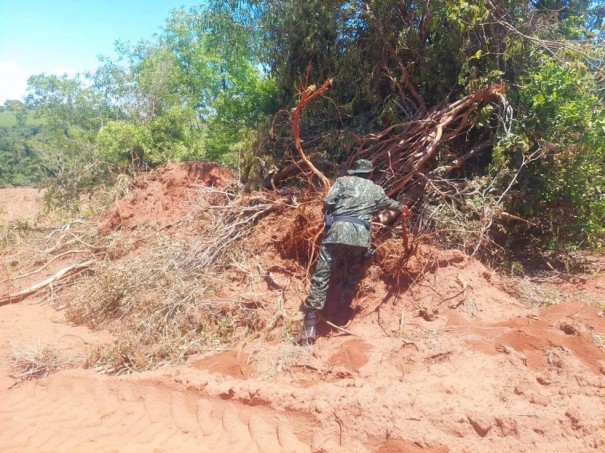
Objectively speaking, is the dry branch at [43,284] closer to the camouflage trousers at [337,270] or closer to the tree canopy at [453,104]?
the tree canopy at [453,104]

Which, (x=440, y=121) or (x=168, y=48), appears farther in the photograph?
(x=168, y=48)

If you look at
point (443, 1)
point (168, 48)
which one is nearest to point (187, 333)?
point (443, 1)

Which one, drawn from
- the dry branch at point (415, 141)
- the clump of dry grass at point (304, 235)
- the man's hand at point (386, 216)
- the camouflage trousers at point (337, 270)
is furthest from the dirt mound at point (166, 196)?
the camouflage trousers at point (337, 270)

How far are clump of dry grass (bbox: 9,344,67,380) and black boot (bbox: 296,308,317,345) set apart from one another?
8.01ft

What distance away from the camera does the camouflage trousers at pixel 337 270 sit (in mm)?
4855

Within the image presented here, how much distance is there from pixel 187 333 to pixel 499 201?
4.02m

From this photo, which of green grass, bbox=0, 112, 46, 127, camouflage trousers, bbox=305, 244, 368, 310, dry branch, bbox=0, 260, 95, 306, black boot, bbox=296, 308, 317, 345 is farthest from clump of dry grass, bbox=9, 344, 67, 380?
green grass, bbox=0, 112, 46, 127

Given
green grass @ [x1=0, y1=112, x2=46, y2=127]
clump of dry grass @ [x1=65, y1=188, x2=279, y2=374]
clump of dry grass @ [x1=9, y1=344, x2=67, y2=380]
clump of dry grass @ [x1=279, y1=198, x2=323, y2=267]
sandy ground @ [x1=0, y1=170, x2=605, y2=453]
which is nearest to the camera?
sandy ground @ [x1=0, y1=170, x2=605, y2=453]

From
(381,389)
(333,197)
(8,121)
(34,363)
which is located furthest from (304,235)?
(8,121)

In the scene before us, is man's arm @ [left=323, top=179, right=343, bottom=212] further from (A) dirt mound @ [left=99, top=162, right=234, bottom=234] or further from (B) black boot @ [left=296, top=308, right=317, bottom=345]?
(A) dirt mound @ [left=99, top=162, right=234, bottom=234]

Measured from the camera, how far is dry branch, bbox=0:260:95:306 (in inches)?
275

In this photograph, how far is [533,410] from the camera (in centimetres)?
344

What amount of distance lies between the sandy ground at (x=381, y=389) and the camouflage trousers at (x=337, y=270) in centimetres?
17

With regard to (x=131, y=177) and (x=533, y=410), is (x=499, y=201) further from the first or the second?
(x=131, y=177)
